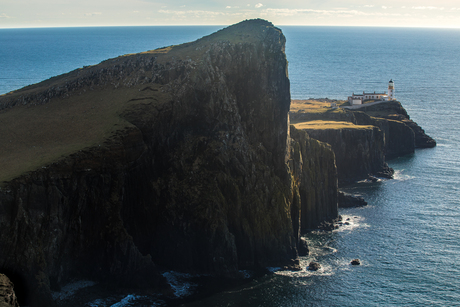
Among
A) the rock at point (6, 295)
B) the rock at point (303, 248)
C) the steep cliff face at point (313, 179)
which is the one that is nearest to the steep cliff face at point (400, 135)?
the steep cliff face at point (313, 179)

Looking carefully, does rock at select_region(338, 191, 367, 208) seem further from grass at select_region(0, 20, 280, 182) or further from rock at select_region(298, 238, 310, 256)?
grass at select_region(0, 20, 280, 182)

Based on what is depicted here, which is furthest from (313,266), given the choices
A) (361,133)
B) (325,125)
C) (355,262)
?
(325,125)

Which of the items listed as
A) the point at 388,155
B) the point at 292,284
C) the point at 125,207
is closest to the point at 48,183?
the point at 125,207

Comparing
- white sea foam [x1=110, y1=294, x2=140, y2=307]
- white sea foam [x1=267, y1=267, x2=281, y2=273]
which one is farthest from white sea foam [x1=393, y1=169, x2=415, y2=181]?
white sea foam [x1=110, y1=294, x2=140, y2=307]

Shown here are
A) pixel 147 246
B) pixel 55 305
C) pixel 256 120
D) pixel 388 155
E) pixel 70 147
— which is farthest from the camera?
pixel 388 155

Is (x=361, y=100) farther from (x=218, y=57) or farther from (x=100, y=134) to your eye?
(x=100, y=134)

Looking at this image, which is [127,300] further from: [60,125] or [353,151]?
[353,151]

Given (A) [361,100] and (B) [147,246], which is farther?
(A) [361,100]
